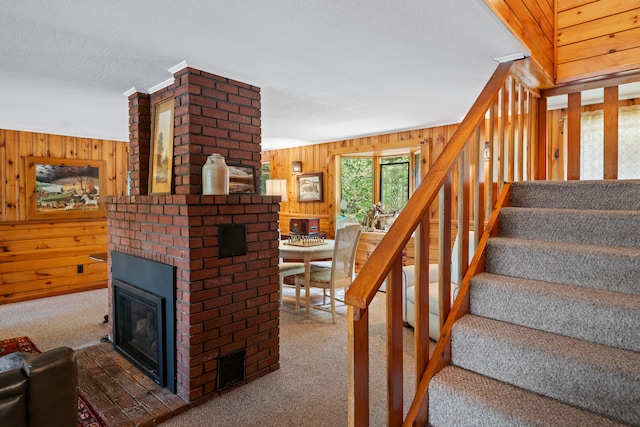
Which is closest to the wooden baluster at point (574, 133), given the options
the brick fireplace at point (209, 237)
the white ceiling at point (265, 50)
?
the white ceiling at point (265, 50)

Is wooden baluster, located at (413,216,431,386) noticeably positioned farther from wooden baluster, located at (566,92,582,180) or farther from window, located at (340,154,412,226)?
window, located at (340,154,412,226)

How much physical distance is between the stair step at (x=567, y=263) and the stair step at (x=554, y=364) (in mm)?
351

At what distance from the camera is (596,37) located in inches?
108

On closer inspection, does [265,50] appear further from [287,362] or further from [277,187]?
[277,187]

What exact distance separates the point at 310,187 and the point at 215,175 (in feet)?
12.4

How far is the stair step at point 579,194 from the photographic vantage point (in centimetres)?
213

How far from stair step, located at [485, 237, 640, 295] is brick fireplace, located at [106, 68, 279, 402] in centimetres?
157

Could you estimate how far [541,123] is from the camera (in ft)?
10.3

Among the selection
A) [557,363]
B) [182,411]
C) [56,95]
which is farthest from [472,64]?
[56,95]

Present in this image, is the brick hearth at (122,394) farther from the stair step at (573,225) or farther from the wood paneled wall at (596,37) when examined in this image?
the wood paneled wall at (596,37)

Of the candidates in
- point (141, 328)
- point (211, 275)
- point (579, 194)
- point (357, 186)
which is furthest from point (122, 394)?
point (357, 186)

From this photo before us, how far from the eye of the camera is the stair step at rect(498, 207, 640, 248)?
1.88 m

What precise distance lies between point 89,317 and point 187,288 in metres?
2.49

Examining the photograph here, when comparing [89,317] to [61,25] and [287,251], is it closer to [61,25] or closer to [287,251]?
[287,251]
